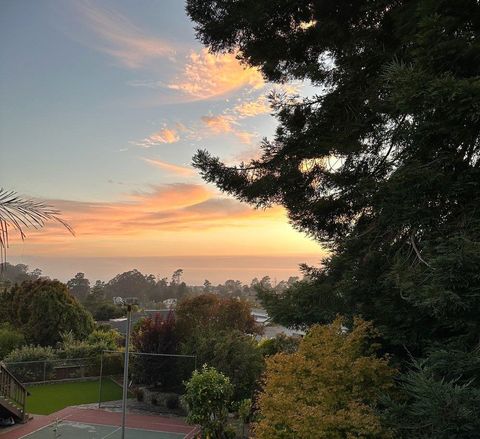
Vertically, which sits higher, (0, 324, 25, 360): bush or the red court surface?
(0, 324, 25, 360): bush

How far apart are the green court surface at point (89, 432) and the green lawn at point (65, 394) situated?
2.34m

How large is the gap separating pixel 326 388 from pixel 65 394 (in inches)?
609

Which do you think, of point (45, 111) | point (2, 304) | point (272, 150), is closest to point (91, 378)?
point (2, 304)

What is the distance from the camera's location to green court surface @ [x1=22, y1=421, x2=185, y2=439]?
12.6m

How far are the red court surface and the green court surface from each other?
1.05 feet

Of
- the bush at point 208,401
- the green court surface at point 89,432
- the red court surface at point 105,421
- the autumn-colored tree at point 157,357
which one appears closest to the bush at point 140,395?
the autumn-colored tree at point 157,357

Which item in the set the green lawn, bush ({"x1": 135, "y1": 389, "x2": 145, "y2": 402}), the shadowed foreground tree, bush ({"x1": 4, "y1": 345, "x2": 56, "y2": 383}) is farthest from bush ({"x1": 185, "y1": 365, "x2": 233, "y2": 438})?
the shadowed foreground tree

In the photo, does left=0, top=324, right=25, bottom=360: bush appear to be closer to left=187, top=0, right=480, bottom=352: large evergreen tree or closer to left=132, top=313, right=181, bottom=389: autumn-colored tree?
left=132, top=313, right=181, bottom=389: autumn-colored tree

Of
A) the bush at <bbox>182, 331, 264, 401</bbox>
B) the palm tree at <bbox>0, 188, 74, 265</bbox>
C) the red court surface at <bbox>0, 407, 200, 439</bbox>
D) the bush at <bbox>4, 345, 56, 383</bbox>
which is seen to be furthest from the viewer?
the bush at <bbox>4, 345, 56, 383</bbox>

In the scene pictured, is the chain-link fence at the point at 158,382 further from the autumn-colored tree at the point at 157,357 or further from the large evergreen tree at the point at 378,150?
the large evergreen tree at the point at 378,150

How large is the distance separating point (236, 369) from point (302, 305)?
760 centimetres

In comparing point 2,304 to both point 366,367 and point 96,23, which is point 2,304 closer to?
point 96,23

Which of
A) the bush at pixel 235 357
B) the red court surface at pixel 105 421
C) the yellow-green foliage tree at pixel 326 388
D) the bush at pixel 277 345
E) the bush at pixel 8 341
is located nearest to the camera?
the yellow-green foliage tree at pixel 326 388

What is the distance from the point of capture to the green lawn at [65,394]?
1611cm
